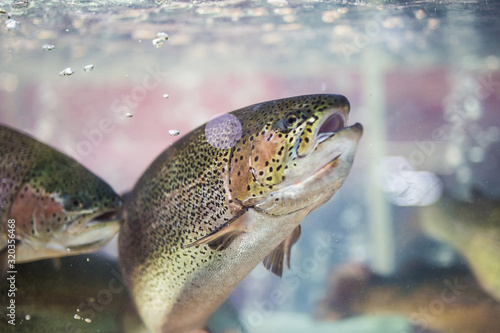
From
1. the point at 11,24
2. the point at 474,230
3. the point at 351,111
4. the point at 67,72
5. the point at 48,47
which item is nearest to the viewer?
the point at 474,230

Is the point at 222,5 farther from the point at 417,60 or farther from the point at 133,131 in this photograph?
the point at 417,60

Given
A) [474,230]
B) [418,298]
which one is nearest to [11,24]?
[418,298]

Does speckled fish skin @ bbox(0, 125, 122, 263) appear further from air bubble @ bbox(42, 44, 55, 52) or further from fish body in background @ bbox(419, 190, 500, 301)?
air bubble @ bbox(42, 44, 55, 52)

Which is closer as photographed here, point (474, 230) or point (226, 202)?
point (226, 202)

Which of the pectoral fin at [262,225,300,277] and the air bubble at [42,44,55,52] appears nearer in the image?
the pectoral fin at [262,225,300,277]

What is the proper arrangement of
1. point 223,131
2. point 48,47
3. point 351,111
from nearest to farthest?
point 223,131
point 48,47
point 351,111

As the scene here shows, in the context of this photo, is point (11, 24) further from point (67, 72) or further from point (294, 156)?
point (294, 156)

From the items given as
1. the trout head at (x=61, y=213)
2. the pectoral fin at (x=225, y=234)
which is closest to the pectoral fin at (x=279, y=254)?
the pectoral fin at (x=225, y=234)

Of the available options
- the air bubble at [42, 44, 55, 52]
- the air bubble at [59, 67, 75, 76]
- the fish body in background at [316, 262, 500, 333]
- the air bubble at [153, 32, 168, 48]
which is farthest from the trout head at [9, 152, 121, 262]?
the air bubble at [42, 44, 55, 52]
